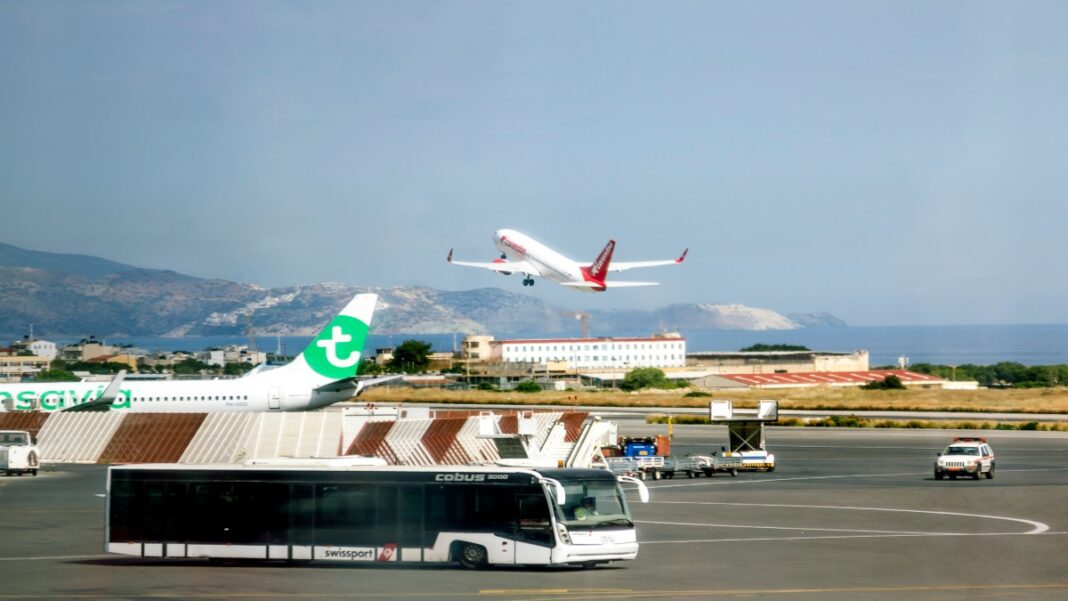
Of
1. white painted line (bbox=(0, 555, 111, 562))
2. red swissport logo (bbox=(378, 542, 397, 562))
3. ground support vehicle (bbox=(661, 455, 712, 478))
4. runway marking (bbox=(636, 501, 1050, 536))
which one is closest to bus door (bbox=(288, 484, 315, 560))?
red swissport logo (bbox=(378, 542, 397, 562))

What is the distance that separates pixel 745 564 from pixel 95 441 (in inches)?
1858

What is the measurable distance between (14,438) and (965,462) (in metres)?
45.2

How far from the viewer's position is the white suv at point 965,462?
5969 centimetres

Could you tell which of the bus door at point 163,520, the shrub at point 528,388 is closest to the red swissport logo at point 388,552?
the bus door at point 163,520

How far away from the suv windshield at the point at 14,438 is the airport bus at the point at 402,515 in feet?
116

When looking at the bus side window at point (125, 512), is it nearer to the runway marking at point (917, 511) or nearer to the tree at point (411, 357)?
the runway marking at point (917, 511)

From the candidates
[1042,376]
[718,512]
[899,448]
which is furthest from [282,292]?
[1042,376]

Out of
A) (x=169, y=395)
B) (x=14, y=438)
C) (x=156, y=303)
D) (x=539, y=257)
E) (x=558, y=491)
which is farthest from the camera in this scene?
(x=539, y=257)

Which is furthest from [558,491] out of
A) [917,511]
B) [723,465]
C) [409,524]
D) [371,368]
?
[371,368]

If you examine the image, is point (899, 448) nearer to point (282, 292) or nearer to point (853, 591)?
point (282, 292)

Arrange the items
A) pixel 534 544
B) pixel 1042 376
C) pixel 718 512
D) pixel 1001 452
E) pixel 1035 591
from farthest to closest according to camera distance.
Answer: pixel 1042 376 < pixel 1001 452 < pixel 718 512 < pixel 534 544 < pixel 1035 591

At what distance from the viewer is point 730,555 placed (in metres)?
31.6

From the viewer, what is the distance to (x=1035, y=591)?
2506 cm

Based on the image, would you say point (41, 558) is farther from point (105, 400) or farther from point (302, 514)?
point (105, 400)
